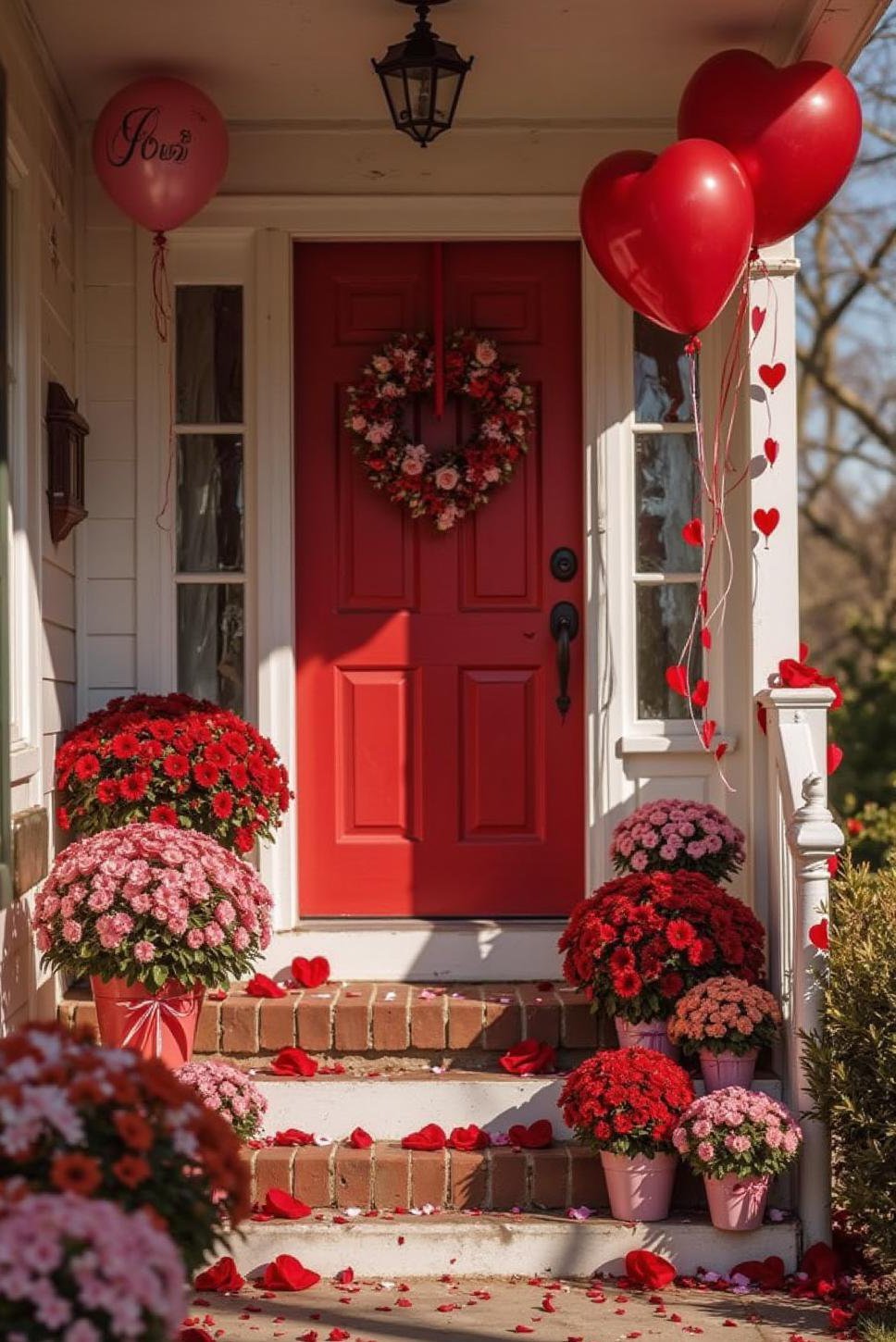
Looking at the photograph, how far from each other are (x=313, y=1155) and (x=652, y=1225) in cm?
82

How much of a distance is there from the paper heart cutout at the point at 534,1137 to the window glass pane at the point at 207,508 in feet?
6.08

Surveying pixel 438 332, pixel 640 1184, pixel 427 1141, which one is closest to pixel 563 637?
pixel 438 332

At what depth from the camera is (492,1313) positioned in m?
3.61

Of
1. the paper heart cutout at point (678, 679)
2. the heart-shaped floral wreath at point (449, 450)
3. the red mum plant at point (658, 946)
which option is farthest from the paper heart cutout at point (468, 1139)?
the heart-shaped floral wreath at point (449, 450)

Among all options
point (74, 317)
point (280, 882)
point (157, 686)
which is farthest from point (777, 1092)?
point (74, 317)

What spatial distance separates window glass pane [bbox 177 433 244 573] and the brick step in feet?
5.85

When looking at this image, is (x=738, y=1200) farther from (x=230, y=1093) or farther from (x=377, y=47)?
(x=377, y=47)

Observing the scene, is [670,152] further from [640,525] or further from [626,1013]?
[626,1013]

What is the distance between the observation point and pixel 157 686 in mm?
4914

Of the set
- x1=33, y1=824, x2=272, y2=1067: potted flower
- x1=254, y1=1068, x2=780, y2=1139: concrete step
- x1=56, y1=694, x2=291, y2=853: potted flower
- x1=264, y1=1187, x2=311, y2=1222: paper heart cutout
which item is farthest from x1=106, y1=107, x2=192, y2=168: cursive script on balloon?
x1=264, y1=1187, x2=311, y2=1222: paper heart cutout

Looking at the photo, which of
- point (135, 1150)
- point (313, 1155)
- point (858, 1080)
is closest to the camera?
point (135, 1150)

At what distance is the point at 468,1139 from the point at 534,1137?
0.16 metres

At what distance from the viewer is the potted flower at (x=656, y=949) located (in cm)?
412

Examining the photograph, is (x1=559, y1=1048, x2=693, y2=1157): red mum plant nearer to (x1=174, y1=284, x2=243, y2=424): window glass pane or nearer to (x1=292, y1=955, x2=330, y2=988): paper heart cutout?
(x1=292, y1=955, x2=330, y2=988): paper heart cutout
